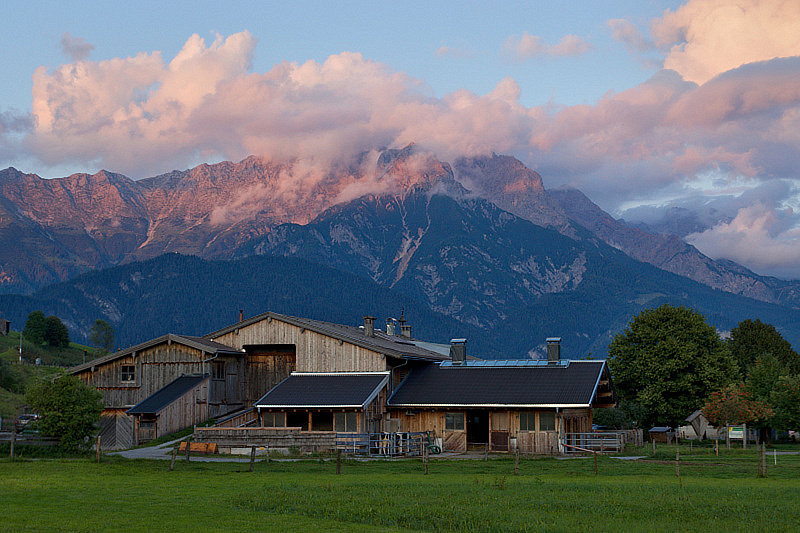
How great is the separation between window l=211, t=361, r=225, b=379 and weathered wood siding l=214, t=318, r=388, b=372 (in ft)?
7.71

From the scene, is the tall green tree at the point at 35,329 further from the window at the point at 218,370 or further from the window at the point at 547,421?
the window at the point at 547,421

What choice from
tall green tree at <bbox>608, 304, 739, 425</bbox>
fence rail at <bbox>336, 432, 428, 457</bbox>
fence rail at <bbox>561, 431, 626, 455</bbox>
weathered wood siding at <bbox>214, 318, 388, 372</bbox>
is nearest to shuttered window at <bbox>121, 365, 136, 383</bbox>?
weathered wood siding at <bbox>214, 318, 388, 372</bbox>

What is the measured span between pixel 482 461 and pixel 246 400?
24187 millimetres

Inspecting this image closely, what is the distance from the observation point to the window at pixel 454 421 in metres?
52.2

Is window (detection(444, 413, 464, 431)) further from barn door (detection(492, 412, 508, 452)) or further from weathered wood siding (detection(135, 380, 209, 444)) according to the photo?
weathered wood siding (detection(135, 380, 209, 444))

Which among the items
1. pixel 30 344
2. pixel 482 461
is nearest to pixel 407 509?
pixel 482 461

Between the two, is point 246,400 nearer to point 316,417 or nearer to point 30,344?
point 316,417

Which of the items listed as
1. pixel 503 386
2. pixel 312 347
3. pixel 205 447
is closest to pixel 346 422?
pixel 312 347

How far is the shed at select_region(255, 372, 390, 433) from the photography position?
50.4 meters

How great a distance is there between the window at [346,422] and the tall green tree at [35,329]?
416 ft

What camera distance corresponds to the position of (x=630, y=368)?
70938 millimetres

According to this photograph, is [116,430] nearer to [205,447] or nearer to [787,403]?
[205,447]

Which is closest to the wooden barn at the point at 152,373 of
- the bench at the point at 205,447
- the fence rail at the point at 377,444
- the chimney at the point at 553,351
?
the bench at the point at 205,447

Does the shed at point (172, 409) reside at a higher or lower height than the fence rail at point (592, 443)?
higher
